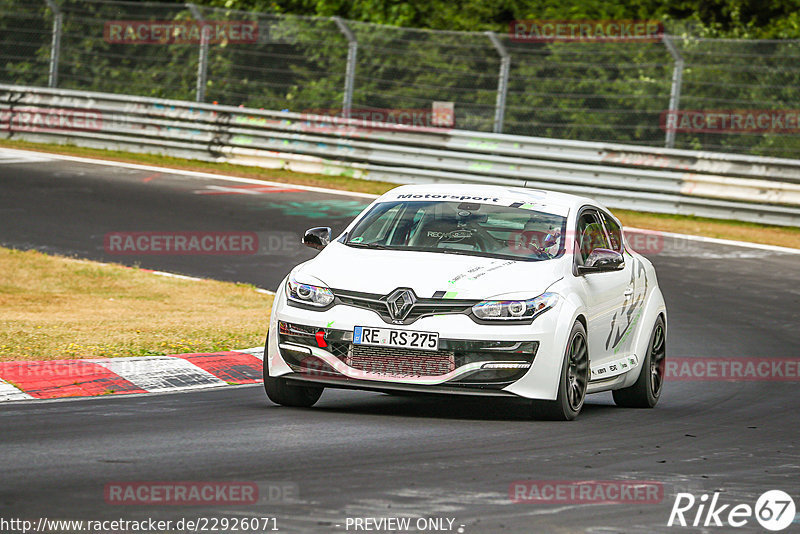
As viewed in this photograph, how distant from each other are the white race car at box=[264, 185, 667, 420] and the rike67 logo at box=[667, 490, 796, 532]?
79.3 inches

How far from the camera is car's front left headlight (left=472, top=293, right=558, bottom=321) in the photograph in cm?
852

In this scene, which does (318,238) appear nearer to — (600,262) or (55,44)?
(600,262)

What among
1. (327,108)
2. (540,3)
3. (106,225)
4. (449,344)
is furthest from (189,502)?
(540,3)

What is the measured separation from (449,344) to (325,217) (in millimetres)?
12714

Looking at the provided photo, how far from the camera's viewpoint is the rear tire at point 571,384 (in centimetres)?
874

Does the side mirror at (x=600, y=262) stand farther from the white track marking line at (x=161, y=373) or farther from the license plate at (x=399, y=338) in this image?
the white track marking line at (x=161, y=373)

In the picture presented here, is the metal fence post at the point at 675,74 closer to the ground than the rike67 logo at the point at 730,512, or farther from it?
farther from it

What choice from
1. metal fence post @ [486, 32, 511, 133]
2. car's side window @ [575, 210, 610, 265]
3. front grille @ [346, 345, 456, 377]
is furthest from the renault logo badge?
metal fence post @ [486, 32, 511, 133]

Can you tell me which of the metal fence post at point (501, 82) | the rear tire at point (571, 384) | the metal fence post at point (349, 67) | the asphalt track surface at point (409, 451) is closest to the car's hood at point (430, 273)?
the rear tire at point (571, 384)

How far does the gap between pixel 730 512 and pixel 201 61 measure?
845 inches

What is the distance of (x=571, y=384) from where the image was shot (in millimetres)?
8961

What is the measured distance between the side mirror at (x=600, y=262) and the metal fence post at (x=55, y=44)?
20.6m

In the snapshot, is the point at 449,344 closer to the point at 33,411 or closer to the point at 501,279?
the point at 501,279

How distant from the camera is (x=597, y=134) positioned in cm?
2455
